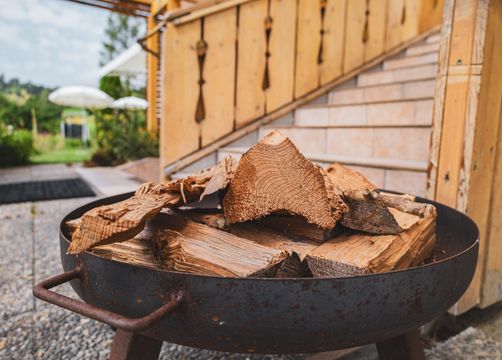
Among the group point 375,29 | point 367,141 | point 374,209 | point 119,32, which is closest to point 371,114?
point 367,141

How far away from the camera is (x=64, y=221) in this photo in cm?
90

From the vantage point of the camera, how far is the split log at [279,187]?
790 mm

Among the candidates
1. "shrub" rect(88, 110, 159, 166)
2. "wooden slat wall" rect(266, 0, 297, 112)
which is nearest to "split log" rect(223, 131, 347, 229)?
"wooden slat wall" rect(266, 0, 297, 112)

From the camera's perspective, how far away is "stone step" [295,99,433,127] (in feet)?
7.48

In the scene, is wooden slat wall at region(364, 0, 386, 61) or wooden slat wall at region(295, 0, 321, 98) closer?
wooden slat wall at region(295, 0, 321, 98)

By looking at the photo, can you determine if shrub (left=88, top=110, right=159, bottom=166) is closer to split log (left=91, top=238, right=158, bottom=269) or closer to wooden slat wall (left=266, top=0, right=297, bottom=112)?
wooden slat wall (left=266, top=0, right=297, bottom=112)

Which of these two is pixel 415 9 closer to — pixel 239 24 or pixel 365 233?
pixel 239 24

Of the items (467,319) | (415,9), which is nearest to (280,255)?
(467,319)

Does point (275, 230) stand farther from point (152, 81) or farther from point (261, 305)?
point (152, 81)

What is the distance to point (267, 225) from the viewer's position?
89cm

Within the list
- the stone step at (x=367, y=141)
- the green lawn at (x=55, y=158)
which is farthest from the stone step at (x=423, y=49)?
the green lawn at (x=55, y=158)

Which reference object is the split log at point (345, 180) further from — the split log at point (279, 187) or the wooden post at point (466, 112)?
the wooden post at point (466, 112)

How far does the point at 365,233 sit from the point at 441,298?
229 mm

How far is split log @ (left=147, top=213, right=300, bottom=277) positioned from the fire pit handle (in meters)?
0.13
